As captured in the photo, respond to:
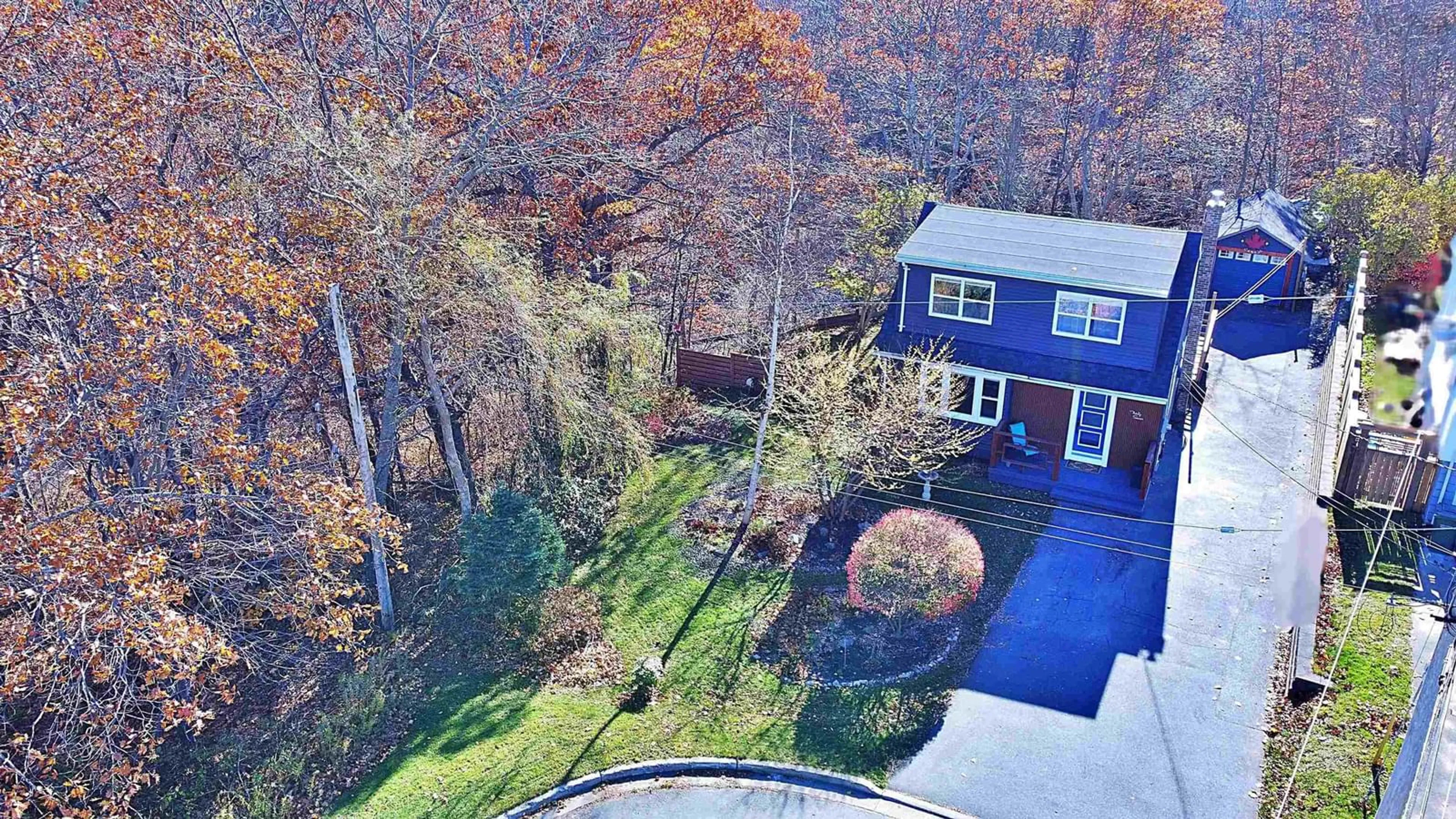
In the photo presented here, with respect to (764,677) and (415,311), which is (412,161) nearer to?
(415,311)

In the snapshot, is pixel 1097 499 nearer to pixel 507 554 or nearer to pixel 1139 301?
pixel 1139 301

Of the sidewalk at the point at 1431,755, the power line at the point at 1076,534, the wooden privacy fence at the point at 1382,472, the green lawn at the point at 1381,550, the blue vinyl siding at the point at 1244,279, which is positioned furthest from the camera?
the blue vinyl siding at the point at 1244,279

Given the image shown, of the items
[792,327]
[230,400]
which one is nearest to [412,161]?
[230,400]

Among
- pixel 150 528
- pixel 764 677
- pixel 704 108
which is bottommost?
pixel 764 677

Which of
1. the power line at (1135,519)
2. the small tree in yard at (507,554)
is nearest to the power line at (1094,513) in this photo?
the power line at (1135,519)

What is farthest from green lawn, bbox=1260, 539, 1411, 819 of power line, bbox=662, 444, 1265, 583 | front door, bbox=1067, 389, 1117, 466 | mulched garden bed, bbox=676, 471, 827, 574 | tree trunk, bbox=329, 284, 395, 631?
Answer: tree trunk, bbox=329, 284, 395, 631

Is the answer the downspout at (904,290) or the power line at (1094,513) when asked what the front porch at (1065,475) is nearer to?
the power line at (1094,513)
